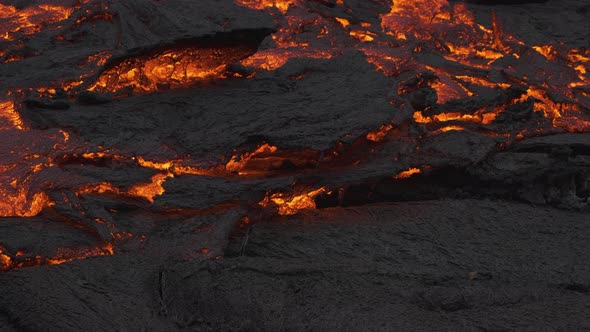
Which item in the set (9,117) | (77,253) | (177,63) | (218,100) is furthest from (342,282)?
(9,117)

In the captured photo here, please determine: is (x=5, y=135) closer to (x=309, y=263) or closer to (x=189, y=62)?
(x=189, y=62)

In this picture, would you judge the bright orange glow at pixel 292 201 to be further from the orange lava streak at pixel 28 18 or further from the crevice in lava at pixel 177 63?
the orange lava streak at pixel 28 18

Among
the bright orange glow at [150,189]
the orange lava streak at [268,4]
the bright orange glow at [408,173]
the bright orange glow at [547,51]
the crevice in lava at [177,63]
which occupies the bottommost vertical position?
the bright orange glow at [408,173]

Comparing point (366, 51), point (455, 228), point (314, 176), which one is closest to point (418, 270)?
point (455, 228)

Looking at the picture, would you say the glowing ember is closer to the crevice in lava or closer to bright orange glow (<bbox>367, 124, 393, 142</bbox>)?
the crevice in lava

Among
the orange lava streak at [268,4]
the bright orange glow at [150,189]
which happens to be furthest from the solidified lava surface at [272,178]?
the orange lava streak at [268,4]

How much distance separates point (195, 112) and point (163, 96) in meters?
0.23

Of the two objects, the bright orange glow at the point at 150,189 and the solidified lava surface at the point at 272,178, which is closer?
the solidified lava surface at the point at 272,178

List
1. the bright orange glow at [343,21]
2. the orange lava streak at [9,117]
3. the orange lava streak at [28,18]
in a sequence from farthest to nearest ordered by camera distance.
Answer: the bright orange glow at [343,21], the orange lava streak at [28,18], the orange lava streak at [9,117]

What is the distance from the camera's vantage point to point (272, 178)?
239cm

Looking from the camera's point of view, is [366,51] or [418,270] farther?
[366,51]

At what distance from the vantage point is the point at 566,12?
4445 millimetres

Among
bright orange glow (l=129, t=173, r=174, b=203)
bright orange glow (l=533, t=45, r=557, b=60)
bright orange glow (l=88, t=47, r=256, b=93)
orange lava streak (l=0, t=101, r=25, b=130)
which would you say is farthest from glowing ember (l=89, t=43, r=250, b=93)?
bright orange glow (l=533, t=45, r=557, b=60)

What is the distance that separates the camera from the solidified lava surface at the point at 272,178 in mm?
1862
